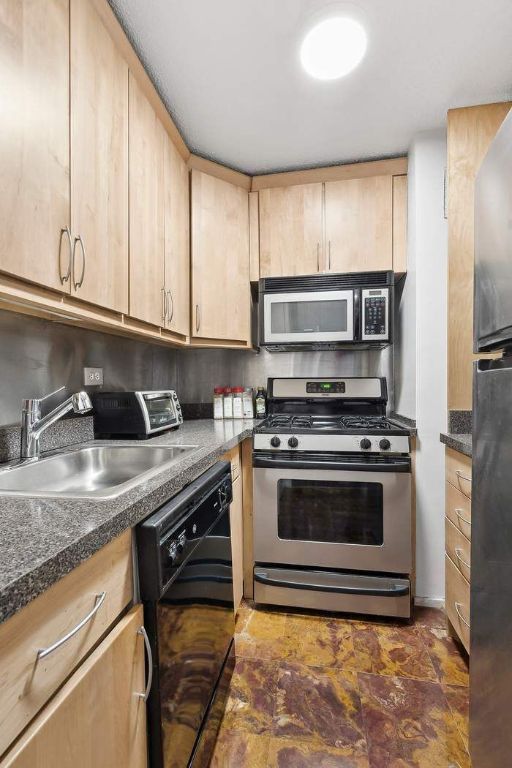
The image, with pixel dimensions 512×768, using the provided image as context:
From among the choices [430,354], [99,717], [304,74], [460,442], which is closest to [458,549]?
[460,442]

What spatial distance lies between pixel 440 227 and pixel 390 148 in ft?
1.80

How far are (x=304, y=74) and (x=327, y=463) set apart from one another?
1696 millimetres

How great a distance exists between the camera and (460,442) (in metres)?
1.47

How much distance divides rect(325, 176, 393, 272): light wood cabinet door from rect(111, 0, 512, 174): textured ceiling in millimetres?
168

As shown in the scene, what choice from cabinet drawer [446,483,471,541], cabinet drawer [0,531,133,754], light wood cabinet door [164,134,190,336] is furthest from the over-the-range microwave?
cabinet drawer [0,531,133,754]

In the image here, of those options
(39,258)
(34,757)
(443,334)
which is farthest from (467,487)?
(39,258)

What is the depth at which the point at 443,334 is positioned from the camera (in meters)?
1.88

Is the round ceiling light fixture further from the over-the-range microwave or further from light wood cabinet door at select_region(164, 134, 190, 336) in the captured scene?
the over-the-range microwave

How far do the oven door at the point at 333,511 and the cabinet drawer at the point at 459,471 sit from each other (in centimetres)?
19

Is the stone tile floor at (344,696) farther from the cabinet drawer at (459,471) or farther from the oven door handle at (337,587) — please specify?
the cabinet drawer at (459,471)

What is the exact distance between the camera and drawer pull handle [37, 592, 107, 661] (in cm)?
53

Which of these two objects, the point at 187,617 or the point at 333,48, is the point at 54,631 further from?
the point at 333,48

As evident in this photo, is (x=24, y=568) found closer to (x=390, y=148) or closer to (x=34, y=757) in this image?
(x=34, y=757)

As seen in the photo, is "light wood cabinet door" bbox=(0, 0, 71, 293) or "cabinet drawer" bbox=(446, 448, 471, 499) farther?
"cabinet drawer" bbox=(446, 448, 471, 499)
